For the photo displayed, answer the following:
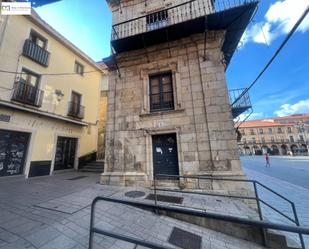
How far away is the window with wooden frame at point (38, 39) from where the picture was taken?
10.1 meters

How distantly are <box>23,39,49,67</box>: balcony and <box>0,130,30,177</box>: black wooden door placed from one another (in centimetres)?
464

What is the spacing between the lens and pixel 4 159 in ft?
26.6

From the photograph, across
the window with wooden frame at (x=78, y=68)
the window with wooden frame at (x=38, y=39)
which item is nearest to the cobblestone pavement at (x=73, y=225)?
the window with wooden frame at (x=38, y=39)

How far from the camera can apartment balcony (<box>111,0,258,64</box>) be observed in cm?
616

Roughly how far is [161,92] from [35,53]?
8.61 metres

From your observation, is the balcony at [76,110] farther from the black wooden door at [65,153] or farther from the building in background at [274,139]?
the building in background at [274,139]

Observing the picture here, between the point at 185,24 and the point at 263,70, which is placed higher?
the point at 185,24

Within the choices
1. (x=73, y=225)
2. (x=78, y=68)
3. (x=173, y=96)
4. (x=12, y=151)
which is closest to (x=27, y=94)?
(x=12, y=151)

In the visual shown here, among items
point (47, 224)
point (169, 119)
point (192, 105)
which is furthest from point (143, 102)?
point (47, 224)

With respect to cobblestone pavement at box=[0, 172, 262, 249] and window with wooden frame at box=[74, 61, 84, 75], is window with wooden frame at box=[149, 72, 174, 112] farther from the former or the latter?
window with wooden frame at box=[74, 61, 84, 75]

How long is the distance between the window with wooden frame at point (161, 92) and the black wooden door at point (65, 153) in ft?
26.4

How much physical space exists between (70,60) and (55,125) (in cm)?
549

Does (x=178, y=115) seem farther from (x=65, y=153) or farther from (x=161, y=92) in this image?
(x=65, y=153)

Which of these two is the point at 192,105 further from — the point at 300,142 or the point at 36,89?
the point at 300,142
